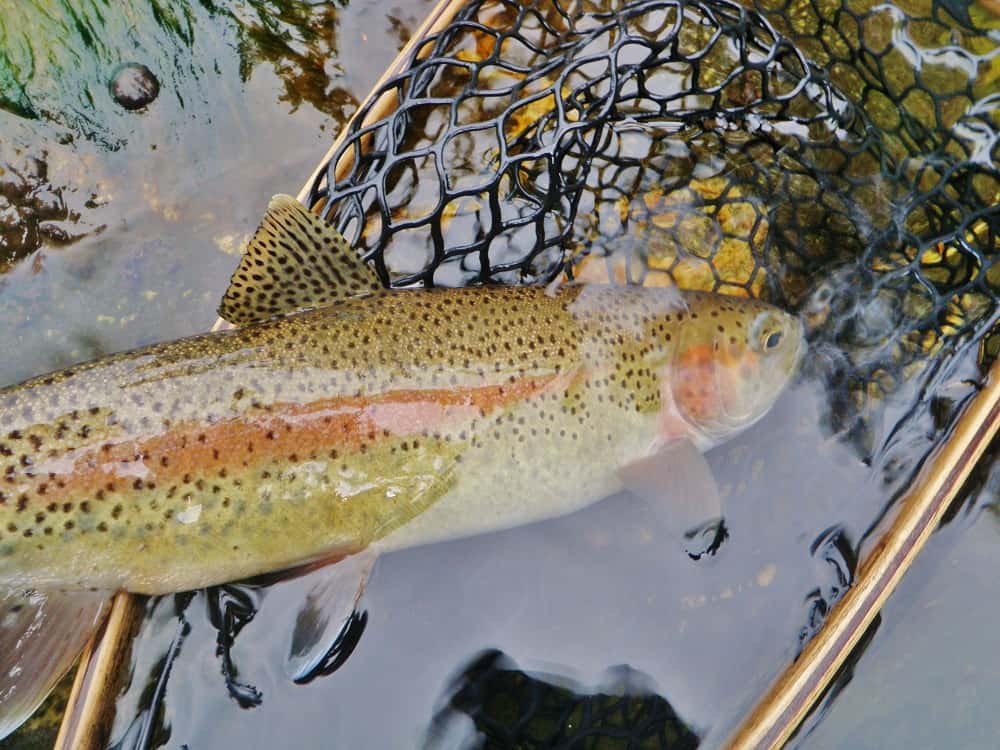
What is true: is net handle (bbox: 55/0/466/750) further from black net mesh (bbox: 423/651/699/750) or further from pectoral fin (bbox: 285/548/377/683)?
black net mesh (bbox: 423/651/699/750)

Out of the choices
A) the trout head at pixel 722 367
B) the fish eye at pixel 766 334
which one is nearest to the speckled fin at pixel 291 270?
the trout head at pixel 722 367

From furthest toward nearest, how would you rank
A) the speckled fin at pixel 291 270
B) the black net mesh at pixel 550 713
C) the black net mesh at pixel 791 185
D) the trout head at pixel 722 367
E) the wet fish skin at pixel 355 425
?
the black net mesh at pixel 791 185, the trout head at pixel 722 367, the black net mesh at pixel 550 713, the speckled fin at pixel 291 270, the wet fish skin at pixel 355 425

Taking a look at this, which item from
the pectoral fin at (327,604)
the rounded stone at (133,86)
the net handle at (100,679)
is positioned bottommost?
the net handle at (100,679)

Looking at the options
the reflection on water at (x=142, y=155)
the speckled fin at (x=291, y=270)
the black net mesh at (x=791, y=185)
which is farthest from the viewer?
the reflection on water at (x=142, y=155)

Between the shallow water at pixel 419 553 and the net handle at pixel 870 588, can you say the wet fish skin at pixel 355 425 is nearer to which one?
the shallow water at pixel 419 553

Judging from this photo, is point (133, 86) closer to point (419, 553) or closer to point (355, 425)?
point (355, 425)

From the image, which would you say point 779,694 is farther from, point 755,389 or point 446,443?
point 446,443

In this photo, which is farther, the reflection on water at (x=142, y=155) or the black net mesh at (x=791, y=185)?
the reflection on water at (x=142, y=155)
